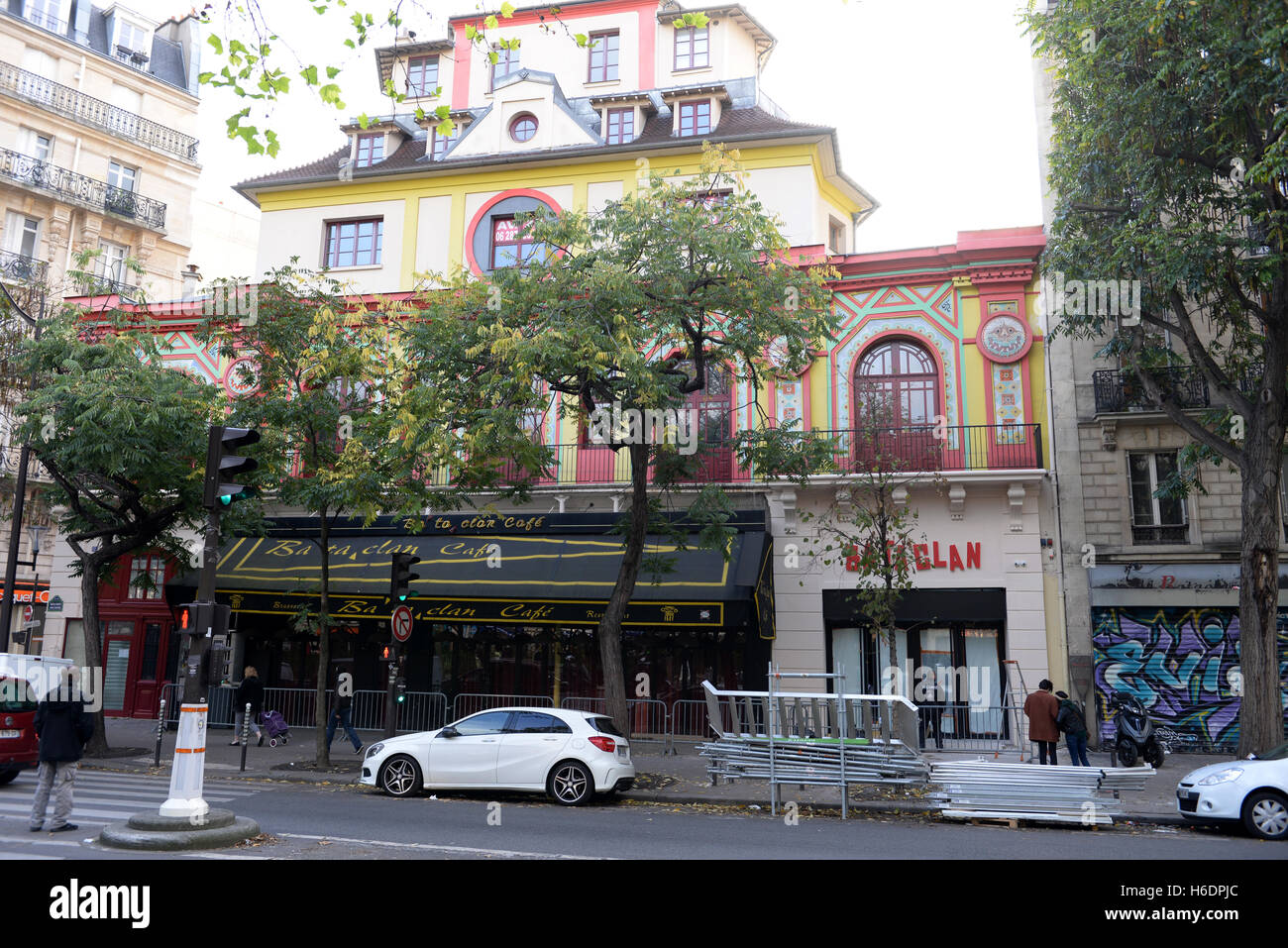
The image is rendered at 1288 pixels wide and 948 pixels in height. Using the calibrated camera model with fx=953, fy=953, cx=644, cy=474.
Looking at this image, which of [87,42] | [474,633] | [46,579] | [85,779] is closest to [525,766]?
[85,779]

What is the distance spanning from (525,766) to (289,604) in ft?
32.1

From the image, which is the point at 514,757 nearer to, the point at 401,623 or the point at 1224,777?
the point at 401,623

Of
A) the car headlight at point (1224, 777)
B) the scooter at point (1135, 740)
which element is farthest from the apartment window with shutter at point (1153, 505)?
the car headlight at point (1224, 777)

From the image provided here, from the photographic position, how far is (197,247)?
42938mm

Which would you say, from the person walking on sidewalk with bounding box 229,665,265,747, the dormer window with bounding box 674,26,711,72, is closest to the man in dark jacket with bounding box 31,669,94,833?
the person walking on sidewalk with bounding box 229,665,265,747

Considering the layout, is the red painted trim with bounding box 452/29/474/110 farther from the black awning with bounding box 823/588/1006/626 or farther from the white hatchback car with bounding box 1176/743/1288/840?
the white hatchback car with bounding box 1176/743/1288/840

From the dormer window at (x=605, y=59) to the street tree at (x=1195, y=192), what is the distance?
41.3 feet

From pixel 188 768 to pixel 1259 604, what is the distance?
1467 cm

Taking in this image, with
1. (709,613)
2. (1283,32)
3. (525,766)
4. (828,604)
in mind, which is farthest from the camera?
(828,604)

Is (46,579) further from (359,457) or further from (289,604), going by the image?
(359,457)

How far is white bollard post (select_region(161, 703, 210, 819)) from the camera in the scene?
9.32m

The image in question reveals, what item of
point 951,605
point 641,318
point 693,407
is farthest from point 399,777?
point 951,605

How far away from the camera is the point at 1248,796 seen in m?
11.0

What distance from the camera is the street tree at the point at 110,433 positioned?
16641 mm
